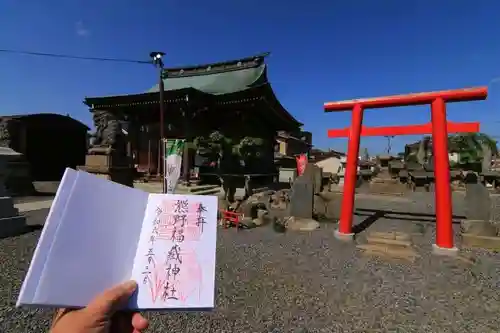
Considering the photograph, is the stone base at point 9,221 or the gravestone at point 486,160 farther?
the gravestone at point 486,160

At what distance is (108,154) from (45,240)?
907 centimetres

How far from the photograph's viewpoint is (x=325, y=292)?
3.13 meters

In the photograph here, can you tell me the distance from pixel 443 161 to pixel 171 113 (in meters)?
11.6

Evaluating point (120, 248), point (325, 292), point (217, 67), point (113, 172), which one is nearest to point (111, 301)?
point (120, 248)

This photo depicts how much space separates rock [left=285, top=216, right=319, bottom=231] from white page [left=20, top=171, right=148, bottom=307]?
5533mm

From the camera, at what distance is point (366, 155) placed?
3077cm

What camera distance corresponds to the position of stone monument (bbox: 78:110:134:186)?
8.97 metres

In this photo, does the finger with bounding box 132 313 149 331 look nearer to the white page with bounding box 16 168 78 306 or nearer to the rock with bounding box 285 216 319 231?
the white page with bounding box 16 168 78 306

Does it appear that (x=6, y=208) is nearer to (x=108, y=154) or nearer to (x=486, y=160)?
(x=108, y=154)

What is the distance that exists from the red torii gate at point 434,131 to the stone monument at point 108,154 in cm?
697

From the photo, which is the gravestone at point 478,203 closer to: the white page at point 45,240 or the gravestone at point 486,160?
the white page at point 45,240

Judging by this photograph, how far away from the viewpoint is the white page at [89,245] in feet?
2.81

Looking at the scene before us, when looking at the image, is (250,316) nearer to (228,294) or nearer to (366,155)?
(228,294)

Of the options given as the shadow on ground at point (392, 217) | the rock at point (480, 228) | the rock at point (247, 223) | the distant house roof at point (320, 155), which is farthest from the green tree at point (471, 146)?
the rock at point (247, 223)
